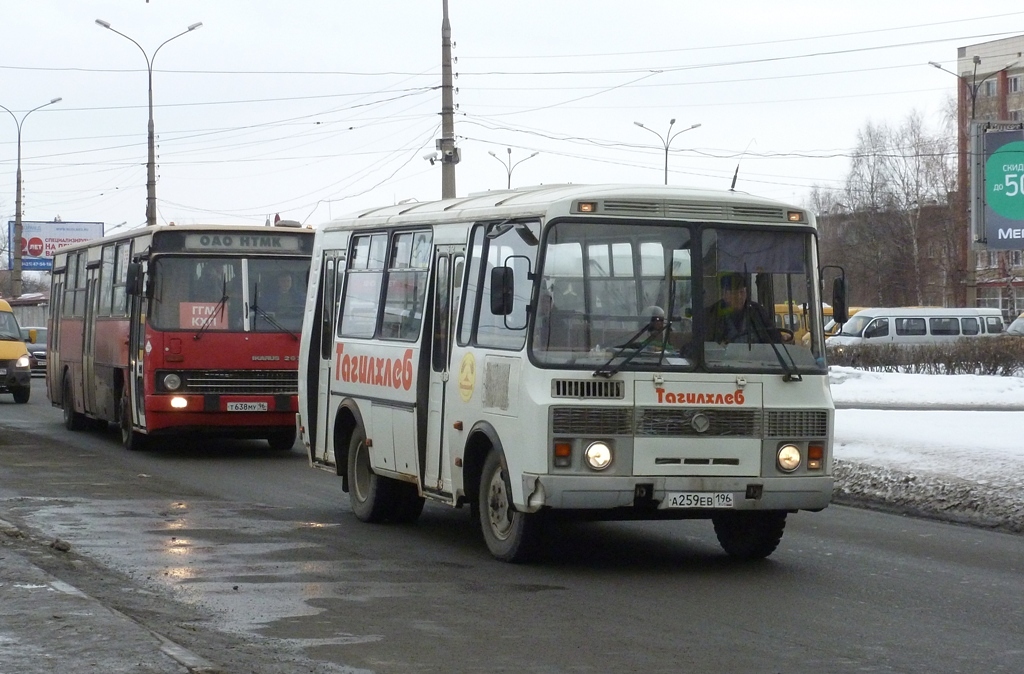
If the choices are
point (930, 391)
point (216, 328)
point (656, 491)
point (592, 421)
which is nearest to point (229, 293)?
point (216, 328)

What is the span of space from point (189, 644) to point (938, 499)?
866cm

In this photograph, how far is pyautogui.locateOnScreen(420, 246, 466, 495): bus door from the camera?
10812mm

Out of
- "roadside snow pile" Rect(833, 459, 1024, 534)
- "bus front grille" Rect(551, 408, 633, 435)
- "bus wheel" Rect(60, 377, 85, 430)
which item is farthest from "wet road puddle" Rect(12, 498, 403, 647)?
"bus wheel" Rect(60, 377, 85, 430)

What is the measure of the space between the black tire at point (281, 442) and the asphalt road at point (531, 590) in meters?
5.54

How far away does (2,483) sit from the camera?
1538 cm

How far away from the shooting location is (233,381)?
1891 cm

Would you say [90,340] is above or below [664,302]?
below

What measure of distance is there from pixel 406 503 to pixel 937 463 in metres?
5.97

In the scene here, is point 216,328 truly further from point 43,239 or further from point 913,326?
point 43,239

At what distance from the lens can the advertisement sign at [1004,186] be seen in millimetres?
23719

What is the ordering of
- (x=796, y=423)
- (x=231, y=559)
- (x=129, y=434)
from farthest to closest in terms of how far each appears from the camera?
1. (x=129, y=434)
2. (x=231, y=559)
3. (x=796, y=423)

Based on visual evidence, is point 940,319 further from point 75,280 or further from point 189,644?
point 189,644

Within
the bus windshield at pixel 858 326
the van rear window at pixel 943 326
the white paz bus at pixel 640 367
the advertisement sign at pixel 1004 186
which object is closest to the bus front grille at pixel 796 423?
the white paz bus at pixel 640 367

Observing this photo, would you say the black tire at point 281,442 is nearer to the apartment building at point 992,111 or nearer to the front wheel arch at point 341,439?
the front wheel arch at point 341,439
